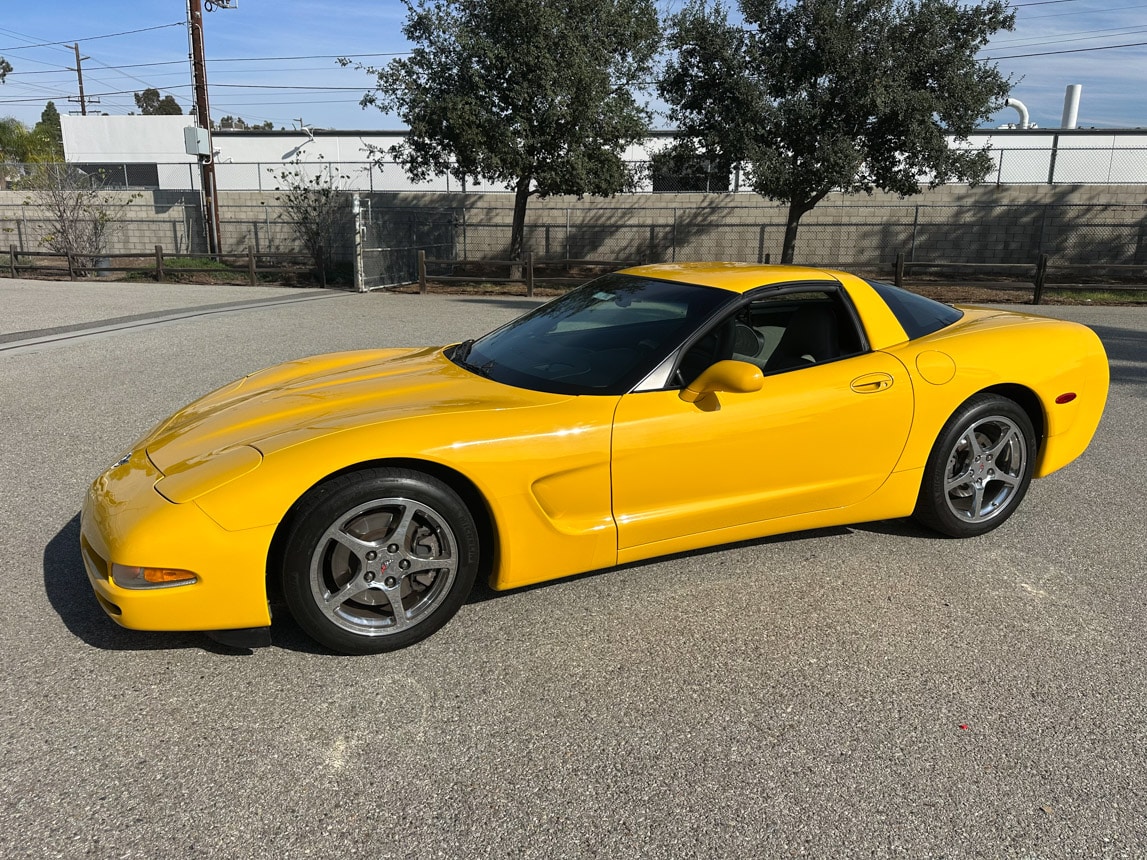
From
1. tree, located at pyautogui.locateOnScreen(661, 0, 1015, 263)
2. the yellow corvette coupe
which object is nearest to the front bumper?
the yellow corvette coupe

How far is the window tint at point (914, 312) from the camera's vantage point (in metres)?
3.90

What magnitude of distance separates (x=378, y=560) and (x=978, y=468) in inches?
113

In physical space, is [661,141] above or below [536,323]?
above

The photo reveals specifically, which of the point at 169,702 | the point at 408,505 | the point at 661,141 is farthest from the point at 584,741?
the point at 661,141

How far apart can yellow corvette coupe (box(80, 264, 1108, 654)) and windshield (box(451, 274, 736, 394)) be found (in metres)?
0.01

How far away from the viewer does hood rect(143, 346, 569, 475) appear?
294 cm

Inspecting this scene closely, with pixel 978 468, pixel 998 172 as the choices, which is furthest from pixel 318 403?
pixel 998 172

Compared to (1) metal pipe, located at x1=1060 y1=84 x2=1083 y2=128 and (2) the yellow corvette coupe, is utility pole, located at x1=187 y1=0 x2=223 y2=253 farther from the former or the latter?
(1) metal pipe, located at x1=1060 y1=84 x2=1083 y2=128

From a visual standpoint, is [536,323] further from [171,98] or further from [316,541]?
[171,98]

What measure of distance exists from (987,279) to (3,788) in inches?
902

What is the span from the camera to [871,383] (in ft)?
11.6

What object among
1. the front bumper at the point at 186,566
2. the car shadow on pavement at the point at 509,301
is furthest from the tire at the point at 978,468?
the car shadow on pavement at the point at 509,301

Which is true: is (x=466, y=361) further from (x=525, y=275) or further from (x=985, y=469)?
(x=525, y=275)

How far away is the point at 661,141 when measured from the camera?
31125mm
